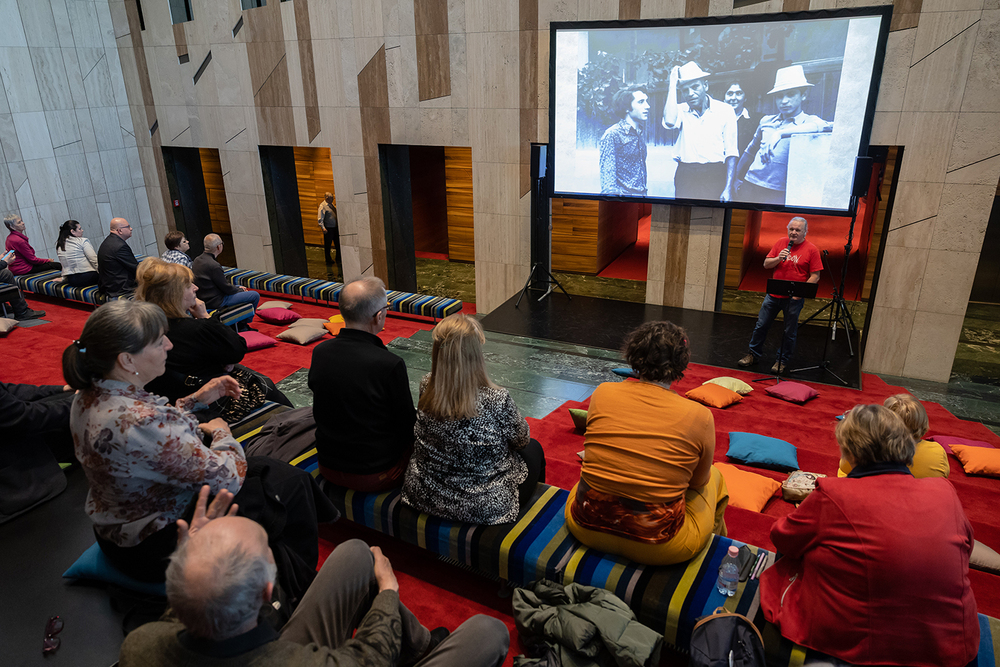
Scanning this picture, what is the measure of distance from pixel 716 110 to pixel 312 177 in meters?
7.58

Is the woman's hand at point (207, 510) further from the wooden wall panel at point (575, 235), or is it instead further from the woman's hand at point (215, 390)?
the wooden wall panel at point (575, 235)

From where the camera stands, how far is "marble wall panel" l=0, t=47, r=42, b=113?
856cm

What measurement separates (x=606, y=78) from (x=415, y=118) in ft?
8.10

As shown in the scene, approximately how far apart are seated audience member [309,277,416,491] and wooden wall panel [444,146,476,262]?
299 inches

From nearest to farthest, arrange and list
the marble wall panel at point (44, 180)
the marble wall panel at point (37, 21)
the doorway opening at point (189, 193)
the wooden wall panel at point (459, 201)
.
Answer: the marble wall panel at point (37, 21)
the marble wall panel at point (44, 180)
the doorway opening at point (189, 193)
the wooden wall panel at point (459, 201)

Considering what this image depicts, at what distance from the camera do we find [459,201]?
35.2 feet

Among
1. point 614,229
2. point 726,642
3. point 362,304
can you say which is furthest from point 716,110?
point 726,642

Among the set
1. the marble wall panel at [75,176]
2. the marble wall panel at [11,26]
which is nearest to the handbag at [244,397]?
the marble wall panel at [75,176]

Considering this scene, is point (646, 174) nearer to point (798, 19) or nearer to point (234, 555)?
point (798, 19)

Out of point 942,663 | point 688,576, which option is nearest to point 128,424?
point 688,576

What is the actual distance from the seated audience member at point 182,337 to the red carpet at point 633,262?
22.7 ft

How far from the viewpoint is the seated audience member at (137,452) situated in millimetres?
1971

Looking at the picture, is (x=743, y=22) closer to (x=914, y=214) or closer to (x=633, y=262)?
(x=914, y=214)

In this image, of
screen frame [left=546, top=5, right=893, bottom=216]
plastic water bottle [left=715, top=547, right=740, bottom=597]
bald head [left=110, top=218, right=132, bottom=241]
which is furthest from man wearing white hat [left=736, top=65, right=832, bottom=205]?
bald head [left=110, top=218, right=132, bottom=241]
